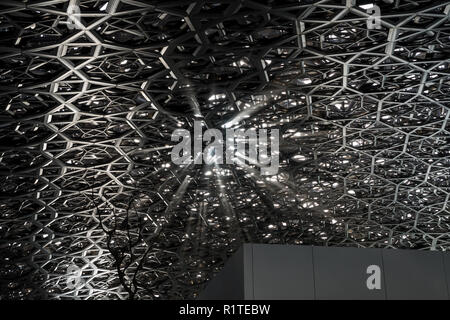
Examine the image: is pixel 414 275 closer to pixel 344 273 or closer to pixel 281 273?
pixel 344 273

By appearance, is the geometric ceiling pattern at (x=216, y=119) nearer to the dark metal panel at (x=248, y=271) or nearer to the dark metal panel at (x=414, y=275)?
the dark metal panel at (x=248, y=271)

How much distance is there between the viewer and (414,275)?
34.3 feet

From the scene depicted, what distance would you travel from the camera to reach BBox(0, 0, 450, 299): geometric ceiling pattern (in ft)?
63.2

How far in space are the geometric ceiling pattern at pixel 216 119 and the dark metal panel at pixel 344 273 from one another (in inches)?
224

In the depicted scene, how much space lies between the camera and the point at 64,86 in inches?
892

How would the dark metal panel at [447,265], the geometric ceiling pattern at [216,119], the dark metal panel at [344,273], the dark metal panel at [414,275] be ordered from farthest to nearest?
the geometric ceiling pattern at [216,119], the dark metal panel at [447,265], the dark metal panel at [414,275], the dark metal panel at [344,273]

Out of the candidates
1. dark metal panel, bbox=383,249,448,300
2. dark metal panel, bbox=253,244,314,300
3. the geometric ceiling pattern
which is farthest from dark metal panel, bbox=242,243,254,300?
→ the geometric ceiling pattern

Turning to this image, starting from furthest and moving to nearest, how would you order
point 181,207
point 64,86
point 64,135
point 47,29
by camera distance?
point 181,207, point 64,135, point 64,86, point 47,29

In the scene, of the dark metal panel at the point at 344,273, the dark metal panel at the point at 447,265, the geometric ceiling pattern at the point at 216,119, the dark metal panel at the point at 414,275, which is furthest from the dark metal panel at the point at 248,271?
the geometric ceiling pattern at the point at 216,119

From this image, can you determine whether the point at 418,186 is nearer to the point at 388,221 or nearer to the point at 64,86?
the point at 388,221

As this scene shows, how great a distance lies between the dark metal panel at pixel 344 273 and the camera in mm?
9945

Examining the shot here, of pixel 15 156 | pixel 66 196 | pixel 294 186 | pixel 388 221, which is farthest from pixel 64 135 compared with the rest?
pixel 388 221

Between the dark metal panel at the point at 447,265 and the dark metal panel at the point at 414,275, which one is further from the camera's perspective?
the dark metal panel at the point at 447,265

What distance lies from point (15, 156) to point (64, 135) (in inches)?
145
